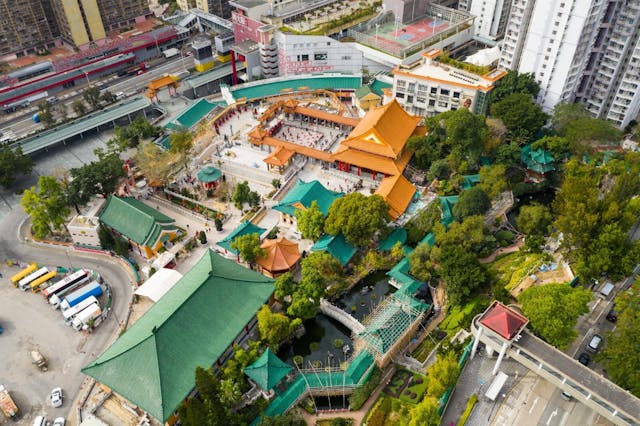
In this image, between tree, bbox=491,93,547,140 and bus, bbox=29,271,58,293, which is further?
tree, bbox=491,93,547,140

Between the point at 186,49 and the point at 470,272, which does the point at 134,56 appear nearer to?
the point at 186,49

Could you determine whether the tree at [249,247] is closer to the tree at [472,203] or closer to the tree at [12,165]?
the tree at [472,203]

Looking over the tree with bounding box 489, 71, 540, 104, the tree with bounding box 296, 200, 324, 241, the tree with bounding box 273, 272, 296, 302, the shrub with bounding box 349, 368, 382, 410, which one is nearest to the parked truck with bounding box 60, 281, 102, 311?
the tree with bounding box 273, 272, 296, 302

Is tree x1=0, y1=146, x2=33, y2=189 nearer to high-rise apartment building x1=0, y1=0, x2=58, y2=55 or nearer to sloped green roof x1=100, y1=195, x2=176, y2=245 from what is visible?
sloped green roof x1=100, y1=195, x2=176, y2=245

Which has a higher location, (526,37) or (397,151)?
(526,37)

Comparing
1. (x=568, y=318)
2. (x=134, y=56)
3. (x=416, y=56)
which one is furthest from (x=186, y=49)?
(x=568, y=318)

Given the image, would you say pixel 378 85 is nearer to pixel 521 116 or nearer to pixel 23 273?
pixel 521 116

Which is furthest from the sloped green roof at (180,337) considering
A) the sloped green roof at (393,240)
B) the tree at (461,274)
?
the tree at (461,274)
